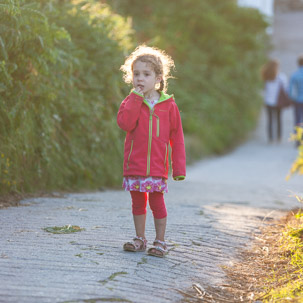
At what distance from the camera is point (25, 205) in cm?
549

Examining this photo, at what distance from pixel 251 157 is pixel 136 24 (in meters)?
4.78

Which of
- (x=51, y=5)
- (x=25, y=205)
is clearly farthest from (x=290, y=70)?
(x=25, y=205)

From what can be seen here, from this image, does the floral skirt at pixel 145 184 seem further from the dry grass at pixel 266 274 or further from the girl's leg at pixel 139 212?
the dry grass at pixel 266 274

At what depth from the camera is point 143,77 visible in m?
4.12

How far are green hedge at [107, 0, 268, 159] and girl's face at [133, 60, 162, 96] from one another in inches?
415

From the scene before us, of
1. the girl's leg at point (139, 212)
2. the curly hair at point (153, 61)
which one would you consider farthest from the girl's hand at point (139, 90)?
the girl's leg at point (139, 212)

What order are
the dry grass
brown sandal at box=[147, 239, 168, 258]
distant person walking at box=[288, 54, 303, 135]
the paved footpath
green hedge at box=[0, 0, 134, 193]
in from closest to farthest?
the paved footpath → the dry grass → brown sandal at box=[147, 239, 168, 258] → green hedge at box=[0, 0, 134, 193] → distant person walking at box=[288, 54, 303, 135]

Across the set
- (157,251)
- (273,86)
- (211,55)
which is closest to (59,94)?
(157,251)

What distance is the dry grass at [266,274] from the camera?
345cm

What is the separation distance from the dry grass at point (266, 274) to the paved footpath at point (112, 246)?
99 mm

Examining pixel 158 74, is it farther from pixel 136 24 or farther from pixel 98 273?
pixel 136 24

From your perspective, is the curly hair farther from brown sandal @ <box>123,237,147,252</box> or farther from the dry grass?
the dry grass

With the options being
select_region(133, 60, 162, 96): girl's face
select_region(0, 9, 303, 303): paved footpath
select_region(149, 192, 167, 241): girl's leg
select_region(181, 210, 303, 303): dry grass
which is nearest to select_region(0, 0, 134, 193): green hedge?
select_region(0, 9, 303, 303): paved footpath

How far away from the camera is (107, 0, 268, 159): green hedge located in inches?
617
